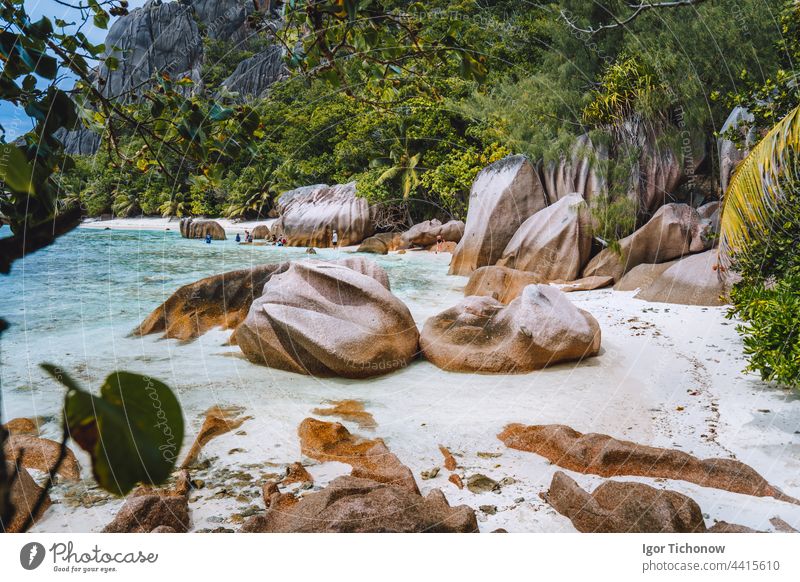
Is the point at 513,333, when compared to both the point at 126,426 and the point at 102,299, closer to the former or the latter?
the point at 102,299

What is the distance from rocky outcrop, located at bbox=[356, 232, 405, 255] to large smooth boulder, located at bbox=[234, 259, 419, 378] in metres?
0.08

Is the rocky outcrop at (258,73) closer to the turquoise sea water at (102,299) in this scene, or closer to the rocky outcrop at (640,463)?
the turquoise sea water at (102,299)

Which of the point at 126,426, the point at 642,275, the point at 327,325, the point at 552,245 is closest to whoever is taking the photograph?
the point at 126,426

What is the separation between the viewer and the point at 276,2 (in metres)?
0.82

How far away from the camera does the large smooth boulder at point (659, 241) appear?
5.96ft

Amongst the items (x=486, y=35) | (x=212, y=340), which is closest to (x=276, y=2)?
(x=486, y=35)

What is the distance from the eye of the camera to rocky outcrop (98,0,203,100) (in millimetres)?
890

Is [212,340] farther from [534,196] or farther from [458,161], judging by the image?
[534,196]

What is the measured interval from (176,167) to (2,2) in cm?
33

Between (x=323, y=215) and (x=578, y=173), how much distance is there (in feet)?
3.11

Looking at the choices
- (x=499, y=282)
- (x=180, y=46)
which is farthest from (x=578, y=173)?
(x=180, y=46)

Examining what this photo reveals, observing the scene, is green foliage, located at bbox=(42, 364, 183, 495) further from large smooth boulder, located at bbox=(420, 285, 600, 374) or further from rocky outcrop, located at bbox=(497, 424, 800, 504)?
large smooth boulder, located at bbox=(420, 285, 600, 374)

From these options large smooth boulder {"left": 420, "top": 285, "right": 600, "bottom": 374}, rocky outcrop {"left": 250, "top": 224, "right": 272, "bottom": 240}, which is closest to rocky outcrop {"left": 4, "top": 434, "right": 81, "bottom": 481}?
rocky outcrop {"left": 250, "top": 224, "right": 272, "bottom": 240}

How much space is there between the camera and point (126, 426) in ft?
0.59
